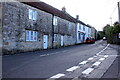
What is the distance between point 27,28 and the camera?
58.3 feet

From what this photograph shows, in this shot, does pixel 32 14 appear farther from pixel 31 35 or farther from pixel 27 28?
pixel 31 35

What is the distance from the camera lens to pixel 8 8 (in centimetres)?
1486

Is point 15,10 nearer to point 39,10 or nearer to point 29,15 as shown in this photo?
point 29,15

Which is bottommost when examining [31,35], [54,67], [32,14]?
[54,67]

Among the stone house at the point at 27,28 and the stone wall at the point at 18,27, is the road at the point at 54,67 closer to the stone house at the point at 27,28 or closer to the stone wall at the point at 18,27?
the stone wall at the point at 18,27

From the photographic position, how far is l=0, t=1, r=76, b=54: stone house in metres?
14.6

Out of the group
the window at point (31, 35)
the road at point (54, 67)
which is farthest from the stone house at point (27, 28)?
the road at point (54, 67)

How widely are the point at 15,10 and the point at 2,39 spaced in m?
3.72

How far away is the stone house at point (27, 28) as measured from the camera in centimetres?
1464

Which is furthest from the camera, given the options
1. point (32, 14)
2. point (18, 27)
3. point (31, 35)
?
point (32, 14)

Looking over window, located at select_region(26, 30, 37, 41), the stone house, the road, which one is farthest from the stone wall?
the road

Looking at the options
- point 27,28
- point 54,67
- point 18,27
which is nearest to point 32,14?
point 27,28

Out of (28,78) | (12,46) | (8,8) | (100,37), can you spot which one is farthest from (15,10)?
(100,37)

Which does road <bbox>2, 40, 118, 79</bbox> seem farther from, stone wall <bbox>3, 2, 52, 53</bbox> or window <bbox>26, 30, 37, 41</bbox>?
window <bbox>26, 30, 37, 41</bbox>
